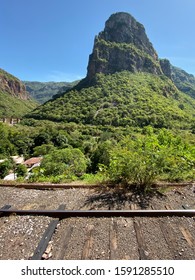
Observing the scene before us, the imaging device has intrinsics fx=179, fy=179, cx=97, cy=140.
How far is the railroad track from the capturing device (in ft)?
6.39

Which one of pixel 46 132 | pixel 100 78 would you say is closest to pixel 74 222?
pixel 46 132

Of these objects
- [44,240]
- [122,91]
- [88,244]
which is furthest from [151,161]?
[122,91]

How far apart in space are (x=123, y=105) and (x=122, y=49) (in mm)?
42504

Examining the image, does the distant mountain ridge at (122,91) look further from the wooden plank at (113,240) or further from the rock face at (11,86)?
the rock face at (11,86)

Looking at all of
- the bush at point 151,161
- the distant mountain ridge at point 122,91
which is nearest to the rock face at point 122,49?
the distant mountain ridge at point 122,91

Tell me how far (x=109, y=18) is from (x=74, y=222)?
138014mm

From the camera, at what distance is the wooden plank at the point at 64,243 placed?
6.29ft

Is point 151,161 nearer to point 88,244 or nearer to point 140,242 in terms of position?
point 140,242

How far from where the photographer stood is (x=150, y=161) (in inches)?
140

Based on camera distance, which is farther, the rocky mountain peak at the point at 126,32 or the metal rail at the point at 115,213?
→ the rocky mountain peak at the point at 126,32

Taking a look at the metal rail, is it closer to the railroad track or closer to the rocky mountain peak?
the railroad track

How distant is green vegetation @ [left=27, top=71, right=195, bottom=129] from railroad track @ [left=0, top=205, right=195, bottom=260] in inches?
2385

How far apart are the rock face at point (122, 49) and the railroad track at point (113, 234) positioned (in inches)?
3894
